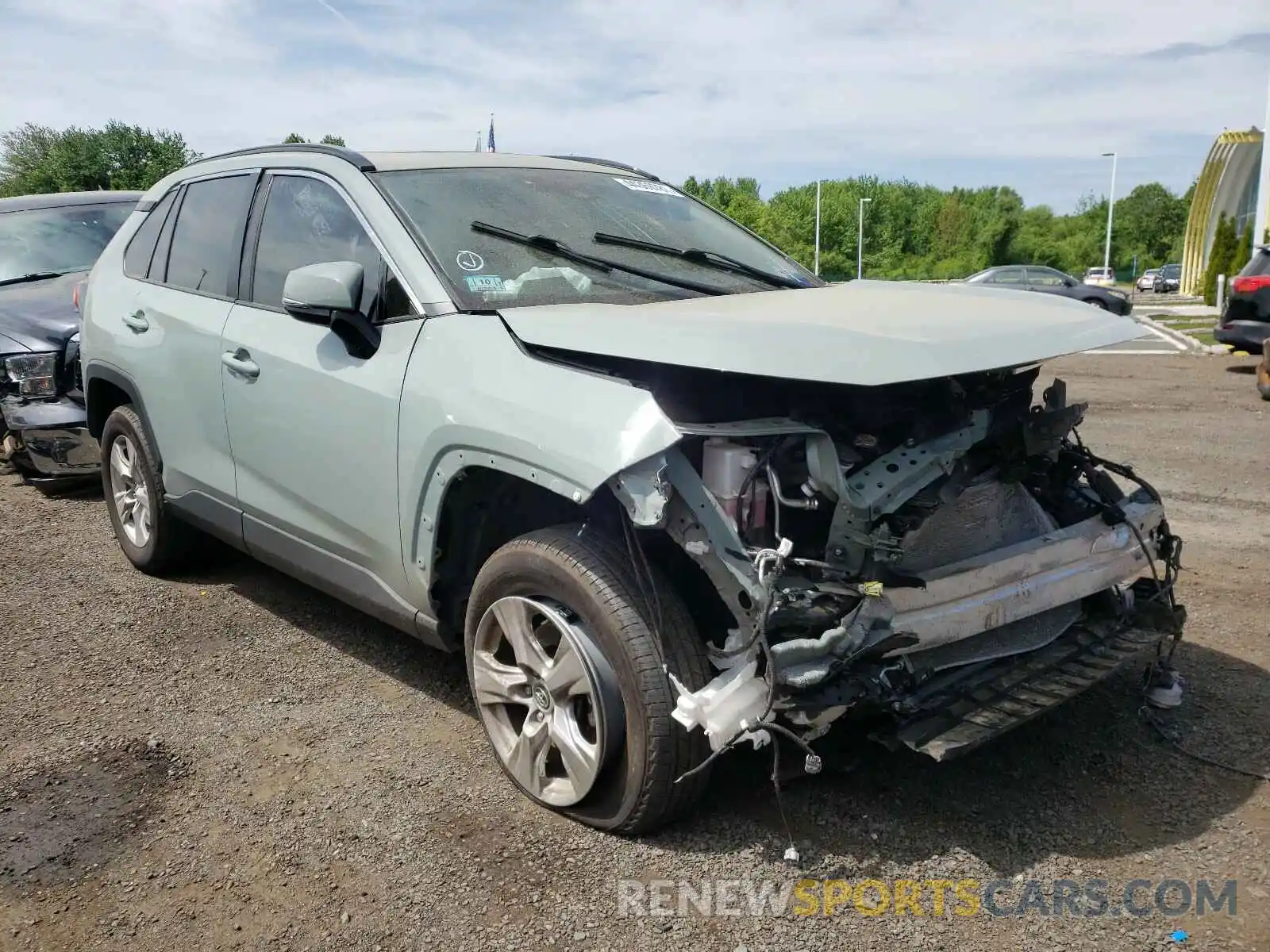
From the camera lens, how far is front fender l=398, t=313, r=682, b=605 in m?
2.62

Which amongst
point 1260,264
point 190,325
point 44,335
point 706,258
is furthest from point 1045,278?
point 190,325

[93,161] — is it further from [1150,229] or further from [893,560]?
[1150,229]

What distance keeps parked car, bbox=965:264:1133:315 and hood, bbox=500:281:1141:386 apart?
23.0 m

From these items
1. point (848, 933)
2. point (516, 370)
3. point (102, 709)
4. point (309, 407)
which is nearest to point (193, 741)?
point (102, 709)

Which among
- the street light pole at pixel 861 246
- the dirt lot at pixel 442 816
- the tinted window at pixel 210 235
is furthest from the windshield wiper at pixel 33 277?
the street light pole at pixel 861 246

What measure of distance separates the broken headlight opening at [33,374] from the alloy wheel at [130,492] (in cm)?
201

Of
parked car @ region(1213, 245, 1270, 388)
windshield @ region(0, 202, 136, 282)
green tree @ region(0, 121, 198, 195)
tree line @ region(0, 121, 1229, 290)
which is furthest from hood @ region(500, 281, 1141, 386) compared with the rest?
tree line @ region(0, 121, 1229, 290)

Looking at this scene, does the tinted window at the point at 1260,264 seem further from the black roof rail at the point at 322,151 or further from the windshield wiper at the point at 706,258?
the black roof rail at the point at 322,151

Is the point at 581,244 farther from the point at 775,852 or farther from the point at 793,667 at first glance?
the point at 775,852

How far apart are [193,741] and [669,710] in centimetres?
190

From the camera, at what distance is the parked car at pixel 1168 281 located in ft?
162

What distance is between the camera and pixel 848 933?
253 centimetres

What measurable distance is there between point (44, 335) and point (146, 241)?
256cm

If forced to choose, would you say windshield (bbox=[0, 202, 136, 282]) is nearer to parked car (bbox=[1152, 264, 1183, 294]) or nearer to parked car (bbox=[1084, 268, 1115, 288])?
parked car (bbox=[1152, 264, 1183, 294])
